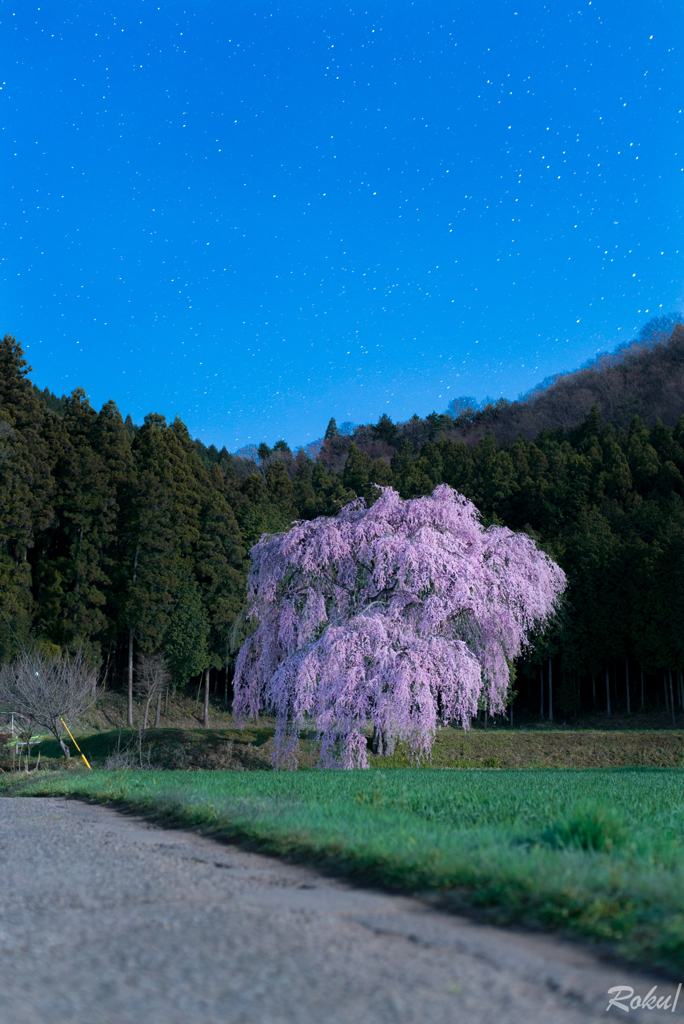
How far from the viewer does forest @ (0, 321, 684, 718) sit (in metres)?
41.9

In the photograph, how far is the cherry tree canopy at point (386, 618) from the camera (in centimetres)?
1958

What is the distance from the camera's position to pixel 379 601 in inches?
853

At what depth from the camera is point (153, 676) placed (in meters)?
38.9

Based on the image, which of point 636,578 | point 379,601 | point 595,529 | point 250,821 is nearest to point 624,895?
point 250,821

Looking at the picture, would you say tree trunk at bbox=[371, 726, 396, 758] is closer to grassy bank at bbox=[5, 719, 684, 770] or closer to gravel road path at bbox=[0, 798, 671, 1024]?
grassy bank at bbox=[5, 719, 684, 770]

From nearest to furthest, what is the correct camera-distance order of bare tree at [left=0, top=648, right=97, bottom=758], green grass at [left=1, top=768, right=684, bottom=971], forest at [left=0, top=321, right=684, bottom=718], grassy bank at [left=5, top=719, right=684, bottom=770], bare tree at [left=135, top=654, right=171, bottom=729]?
green grass at [left=1, top=768, right=684, bottom=971]
bare tree at [left=0, top=648, right=97, bottom=758]
grassy bank at [left=5, top=719, right=684, bottom=770]
bare tree at [left=135, top=654, right=171, bottom=729]
forest at [left=0, top=321, right=684, bottom=718]

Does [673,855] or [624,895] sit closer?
[624,895]

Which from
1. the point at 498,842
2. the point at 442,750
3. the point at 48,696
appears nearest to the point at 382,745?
the point at 442,750

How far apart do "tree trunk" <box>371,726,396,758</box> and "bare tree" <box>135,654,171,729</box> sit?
1687 cm

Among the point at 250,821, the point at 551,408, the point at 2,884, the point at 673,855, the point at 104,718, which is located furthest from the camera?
the point at 551,408

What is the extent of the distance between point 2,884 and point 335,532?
664 inches

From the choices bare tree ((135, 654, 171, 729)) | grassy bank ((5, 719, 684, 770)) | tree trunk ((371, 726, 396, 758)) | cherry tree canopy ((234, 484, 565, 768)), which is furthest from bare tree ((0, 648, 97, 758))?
bare tree ((135, 654, 171, 729))

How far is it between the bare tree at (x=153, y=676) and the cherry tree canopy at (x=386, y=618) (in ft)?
53.5

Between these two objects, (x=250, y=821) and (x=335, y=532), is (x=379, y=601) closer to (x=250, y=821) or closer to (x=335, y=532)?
(x=335, y=532)
